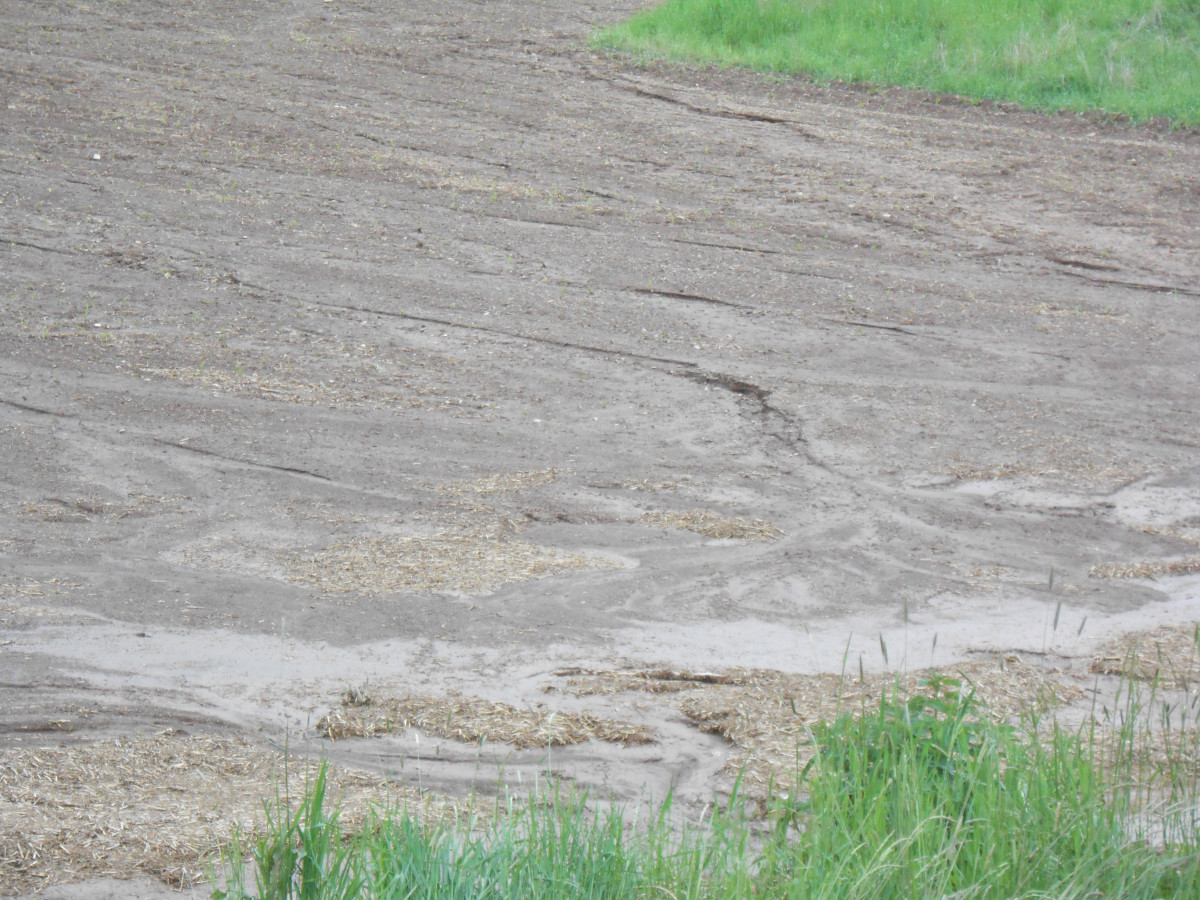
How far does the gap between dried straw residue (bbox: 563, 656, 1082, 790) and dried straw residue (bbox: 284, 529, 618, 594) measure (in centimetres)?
92

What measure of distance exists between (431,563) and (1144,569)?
135 inches

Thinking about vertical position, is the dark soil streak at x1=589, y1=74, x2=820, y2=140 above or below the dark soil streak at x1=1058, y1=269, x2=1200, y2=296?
above

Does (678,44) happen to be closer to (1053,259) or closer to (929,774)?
(1053,259)

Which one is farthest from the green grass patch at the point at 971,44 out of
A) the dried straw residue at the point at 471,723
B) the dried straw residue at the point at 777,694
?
the dried straw residue at the point at 471,723

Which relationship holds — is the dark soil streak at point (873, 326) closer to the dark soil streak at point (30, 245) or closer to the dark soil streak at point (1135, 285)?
the dark soil streak at point (1135, 285)

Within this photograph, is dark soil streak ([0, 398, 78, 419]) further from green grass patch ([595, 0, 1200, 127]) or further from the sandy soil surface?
green grass patch ([595, 0, 1200, 127])

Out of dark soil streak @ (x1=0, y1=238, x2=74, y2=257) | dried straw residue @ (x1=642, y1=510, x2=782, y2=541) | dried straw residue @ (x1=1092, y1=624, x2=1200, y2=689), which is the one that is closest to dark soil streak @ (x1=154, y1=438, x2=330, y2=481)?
dried straw residue @ (x1=642, y1=510, x2=782, y2=541)

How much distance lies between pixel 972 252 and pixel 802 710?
6.69m

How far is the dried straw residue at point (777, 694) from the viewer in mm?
4277

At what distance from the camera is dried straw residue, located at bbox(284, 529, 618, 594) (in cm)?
544

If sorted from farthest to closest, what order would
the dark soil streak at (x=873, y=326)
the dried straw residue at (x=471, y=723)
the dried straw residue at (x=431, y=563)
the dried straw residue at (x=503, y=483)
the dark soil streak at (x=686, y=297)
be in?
the dark soil streak at (x=686, y=297)
the dark soil streak at (x=873, y=326)
the dried straw residue at (x=503, y=483)
the dried straw residue at (x=431, y=563)
the dried straw residue at (x=471, y=723)

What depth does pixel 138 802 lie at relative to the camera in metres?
3.78

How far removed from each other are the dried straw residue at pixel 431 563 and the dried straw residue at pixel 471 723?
0.97m

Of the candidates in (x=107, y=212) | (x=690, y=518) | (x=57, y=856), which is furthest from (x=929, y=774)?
(x=107, y=212)
